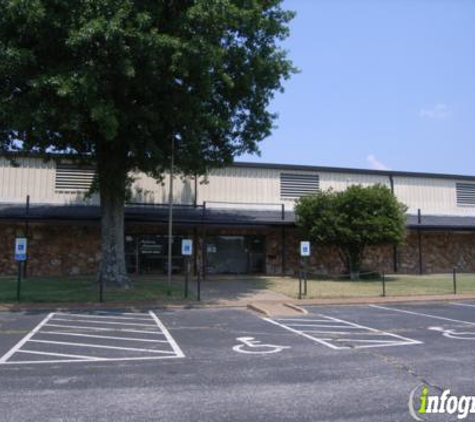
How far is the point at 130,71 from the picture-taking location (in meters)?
12.6

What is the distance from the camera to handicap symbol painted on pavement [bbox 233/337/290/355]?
27.9ft

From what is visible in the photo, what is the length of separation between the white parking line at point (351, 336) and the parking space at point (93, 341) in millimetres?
2887

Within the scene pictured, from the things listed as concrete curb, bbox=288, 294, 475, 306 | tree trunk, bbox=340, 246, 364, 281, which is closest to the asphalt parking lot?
concrete curb, bbox=288, 294, 475, 306

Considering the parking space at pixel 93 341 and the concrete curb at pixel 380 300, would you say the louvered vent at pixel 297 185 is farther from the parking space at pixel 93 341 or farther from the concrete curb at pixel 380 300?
the parking space at pixel 93 341

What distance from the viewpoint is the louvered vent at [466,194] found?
31.5m

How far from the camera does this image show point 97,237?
80.5ft

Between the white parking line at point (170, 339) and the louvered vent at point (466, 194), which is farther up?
the louvered vent at point (466, 194)

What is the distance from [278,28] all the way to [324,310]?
10137 mm

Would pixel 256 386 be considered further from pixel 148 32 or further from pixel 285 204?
pixel 285 204

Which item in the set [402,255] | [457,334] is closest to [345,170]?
[402,255]

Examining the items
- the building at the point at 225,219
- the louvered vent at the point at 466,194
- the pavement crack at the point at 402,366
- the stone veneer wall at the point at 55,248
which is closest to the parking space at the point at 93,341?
the pavement crack at the point at 402,366

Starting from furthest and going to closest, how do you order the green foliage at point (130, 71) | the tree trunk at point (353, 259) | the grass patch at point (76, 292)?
1. the tree trunk at point (353, 259)
2. the grass patch at point (76, 292)
3. the green foliage at point (130, 71)

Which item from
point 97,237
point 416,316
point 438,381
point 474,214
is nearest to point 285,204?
point 97,237

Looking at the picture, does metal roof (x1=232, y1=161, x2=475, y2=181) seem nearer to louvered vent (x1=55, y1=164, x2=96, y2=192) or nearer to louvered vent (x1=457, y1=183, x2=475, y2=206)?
louvered vent (x1=457, y1=183, x2=475, y2=206)
